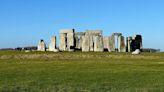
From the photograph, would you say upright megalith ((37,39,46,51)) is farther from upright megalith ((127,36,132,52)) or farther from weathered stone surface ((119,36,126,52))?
upright megalith ((127,36,132,52))

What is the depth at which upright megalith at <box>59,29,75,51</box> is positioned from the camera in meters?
65.2

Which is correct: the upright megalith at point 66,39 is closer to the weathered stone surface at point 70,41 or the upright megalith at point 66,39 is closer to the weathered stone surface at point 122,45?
the weathered stone surface at point 70,41

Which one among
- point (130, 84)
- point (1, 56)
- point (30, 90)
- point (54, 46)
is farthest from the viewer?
point (54, 46)

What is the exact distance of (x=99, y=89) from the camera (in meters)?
17.4

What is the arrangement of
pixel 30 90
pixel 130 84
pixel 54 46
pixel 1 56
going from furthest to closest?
pixel 54 46 < pixel 1 56 < pixel 130 84 < pixel 30 90

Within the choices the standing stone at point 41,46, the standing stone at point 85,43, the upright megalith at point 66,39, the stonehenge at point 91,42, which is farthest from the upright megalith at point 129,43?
the standing stone at point 41,46

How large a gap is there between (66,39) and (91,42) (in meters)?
4.51

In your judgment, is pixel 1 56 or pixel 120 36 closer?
pixel 1 56

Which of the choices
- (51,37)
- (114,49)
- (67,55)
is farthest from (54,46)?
(67,55)

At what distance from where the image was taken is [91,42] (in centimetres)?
6369

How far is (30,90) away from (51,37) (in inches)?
1898

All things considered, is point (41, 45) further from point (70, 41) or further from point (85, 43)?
point (85, 43)

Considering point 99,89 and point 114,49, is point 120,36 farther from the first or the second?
point 99,89

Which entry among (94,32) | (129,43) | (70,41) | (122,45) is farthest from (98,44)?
(129,43)
